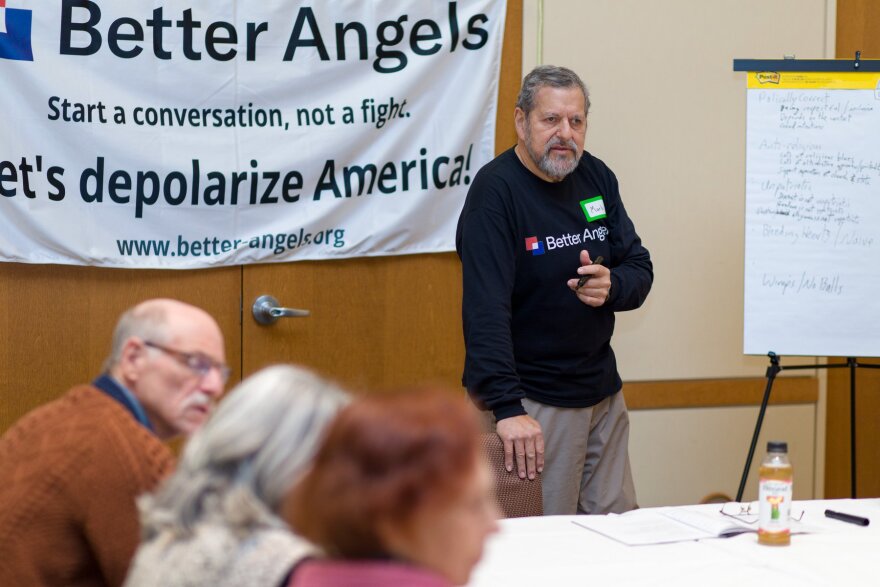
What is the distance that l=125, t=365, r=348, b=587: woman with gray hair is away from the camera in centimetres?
126

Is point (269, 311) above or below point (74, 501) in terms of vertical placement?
above

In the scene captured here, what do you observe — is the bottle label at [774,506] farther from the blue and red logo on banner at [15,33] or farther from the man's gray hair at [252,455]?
the blue and red logo on banner at [15,33]

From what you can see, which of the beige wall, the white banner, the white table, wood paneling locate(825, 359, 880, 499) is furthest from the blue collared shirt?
wood paneling locate(825, 359, 880, 499)

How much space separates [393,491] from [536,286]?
86.0 inches

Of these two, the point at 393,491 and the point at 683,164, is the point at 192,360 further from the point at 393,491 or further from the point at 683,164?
the point at 683,164

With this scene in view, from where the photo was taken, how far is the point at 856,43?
4.34 metres

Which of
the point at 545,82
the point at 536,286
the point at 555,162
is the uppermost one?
the point at 545,82

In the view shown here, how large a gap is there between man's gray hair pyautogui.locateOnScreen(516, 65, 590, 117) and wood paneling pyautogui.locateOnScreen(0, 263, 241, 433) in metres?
1.23

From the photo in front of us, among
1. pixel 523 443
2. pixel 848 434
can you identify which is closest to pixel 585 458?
pixel 523 443

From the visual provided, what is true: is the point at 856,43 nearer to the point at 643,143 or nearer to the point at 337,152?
the point at 643,143

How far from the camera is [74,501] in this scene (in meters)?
1.58

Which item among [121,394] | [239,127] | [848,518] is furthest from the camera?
[239,127]

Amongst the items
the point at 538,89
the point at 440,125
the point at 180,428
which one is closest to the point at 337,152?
the point at 440,125

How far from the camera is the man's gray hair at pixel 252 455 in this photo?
4.13ft
